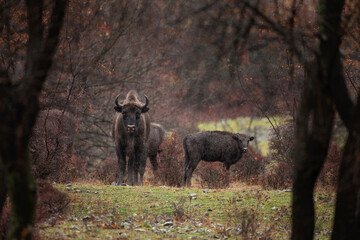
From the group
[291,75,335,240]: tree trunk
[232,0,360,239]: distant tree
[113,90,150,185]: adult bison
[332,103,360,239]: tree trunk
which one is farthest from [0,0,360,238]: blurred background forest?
[113,90,150,185]: adult bison

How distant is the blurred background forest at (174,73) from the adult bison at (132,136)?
1068 mm

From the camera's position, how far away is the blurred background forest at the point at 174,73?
7.02 m

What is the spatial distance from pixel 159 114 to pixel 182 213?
18273 mm

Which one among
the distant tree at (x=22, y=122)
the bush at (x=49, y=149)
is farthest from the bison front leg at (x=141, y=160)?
the distant tree at (x=22, y=122)

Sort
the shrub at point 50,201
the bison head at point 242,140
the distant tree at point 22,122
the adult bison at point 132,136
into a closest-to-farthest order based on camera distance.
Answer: the distant tree at point 22,122 < the shrub at point 50,201 < the adult bison at point 132,136 < the bison head at point 242,140

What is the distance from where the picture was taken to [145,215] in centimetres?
956

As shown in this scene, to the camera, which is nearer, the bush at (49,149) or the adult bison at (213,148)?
the bush at (49,149)

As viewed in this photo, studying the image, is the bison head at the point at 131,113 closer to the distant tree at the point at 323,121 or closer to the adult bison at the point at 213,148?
the adult bison at the point at 213,148

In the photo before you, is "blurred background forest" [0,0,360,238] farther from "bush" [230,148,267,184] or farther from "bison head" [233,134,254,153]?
"bison head" [233,134,254,153]

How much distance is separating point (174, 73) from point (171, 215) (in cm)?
2462

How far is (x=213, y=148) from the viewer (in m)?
16.9

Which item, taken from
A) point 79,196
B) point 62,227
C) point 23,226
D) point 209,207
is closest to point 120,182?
point 79,196

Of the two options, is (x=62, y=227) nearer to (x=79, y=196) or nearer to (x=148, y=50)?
(x=79, y=196)

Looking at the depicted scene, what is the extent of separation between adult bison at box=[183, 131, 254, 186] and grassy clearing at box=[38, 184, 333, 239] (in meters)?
4.04
